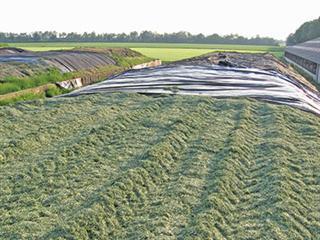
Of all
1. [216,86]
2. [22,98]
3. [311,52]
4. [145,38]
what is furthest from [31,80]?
[145,38]

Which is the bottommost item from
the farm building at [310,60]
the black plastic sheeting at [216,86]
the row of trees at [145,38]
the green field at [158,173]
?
the row of trees at [145,38]

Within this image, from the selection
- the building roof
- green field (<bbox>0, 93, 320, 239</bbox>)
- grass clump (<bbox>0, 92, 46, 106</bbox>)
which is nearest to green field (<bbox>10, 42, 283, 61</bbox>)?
the building roof

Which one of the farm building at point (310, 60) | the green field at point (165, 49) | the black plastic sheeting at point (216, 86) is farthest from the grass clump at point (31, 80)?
the green field at point (165, 49)

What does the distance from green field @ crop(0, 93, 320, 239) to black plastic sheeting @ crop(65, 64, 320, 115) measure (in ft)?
3.62

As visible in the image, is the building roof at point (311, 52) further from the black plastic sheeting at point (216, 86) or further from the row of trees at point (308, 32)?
the row of trees at point (308, 32)

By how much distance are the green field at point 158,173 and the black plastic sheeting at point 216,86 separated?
110 centimetres

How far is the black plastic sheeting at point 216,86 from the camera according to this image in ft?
27.2

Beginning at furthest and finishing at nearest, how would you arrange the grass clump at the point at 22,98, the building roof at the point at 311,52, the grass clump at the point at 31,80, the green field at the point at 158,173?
1. the building roof at the point at 311,52
2. the grass clump at the point at 31,80
3. the grass clump at the point at 22,98
4. the green field at the point at 158,173

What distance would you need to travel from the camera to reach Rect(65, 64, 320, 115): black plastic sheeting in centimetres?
830

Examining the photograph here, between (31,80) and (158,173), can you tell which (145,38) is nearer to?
(31,80)

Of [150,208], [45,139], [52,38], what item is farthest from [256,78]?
[52,38]

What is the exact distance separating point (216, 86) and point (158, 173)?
5.05m

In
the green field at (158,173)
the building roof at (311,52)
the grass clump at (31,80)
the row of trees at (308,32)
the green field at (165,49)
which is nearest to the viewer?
the green field at (158,173)

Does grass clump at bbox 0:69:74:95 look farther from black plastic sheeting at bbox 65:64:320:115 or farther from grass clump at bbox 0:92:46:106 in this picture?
black plastic sheeting at bbox 65:64:320:115
